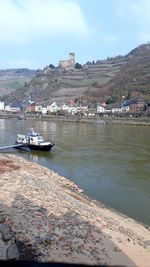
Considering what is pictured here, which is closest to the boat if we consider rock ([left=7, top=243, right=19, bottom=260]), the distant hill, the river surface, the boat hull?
the boat hull

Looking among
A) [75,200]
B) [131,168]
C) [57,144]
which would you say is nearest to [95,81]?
[57,144]

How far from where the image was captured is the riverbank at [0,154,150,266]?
10.1m

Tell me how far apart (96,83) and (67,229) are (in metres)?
119

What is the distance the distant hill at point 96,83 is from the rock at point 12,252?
287 ft

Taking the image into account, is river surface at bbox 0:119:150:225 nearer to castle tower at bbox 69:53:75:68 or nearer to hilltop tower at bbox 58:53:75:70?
hilltop tower at bbox 58:53:75:70

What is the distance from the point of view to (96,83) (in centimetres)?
12962

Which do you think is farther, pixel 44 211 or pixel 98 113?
pixel 98 113

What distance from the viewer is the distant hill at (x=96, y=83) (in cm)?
11175

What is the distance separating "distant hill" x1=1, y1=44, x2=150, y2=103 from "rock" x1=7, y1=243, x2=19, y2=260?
87397 millimetres

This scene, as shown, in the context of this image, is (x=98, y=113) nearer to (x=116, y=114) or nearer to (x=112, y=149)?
(x=116, y=114)

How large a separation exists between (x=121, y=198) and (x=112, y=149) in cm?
1797

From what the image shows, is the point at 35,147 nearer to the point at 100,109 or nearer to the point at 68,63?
the point at 100,109

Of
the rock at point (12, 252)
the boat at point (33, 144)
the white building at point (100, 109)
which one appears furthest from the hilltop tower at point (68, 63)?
the rock at point (12, 252)

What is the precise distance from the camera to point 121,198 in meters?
18.8
